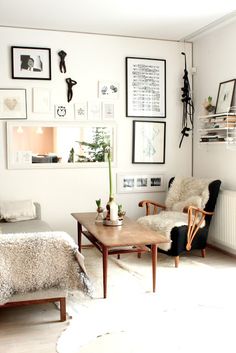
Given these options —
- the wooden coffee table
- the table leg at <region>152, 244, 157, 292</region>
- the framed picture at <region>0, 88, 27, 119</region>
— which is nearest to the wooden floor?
the wooden coffee table

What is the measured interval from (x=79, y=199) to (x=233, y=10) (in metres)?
2.79

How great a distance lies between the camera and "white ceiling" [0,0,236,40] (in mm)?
4215

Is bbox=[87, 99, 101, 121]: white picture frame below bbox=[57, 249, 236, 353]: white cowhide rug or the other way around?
the other way around

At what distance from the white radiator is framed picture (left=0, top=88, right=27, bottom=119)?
253 cm

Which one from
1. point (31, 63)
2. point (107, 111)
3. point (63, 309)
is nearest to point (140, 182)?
point (107, 111)

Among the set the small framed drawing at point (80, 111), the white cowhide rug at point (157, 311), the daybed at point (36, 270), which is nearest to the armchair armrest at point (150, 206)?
the white cowhide rug at point (157, 311)

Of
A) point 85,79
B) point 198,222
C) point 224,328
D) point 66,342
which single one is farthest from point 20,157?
point 224,328

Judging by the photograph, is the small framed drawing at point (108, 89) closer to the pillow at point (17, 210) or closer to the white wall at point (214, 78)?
the white wall at point (214, 78)

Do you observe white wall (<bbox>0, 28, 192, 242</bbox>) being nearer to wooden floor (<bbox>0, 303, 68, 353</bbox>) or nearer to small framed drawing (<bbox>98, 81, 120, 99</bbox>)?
small framed drawing (<bbox>98, 81, 120, 99</bbox>)

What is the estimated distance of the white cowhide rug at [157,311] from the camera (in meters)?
2.77

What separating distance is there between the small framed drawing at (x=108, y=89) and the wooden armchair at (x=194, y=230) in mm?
1673

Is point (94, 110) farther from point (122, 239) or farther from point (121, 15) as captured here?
point (122, 239)

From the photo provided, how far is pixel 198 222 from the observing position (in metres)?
4.69

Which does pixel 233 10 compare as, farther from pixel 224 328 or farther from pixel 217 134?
pixel 224 328
